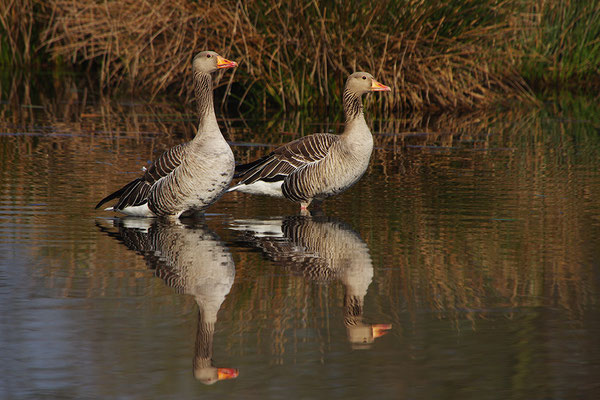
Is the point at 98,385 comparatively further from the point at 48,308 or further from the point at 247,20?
the point at 247,20

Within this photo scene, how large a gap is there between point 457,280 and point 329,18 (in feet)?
38.9

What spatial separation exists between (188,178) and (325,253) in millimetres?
1704

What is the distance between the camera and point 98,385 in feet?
15.3

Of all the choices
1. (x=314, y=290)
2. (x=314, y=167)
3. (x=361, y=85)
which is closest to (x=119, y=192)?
(x=314, y=167)

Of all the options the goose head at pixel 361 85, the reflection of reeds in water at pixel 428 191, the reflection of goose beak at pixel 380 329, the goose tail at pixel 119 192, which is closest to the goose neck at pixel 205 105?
the goose tail at pixel 119 192

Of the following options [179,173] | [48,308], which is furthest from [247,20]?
[48,308]

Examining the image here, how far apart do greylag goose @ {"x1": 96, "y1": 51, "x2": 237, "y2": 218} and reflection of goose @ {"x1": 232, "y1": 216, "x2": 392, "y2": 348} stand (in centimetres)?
47

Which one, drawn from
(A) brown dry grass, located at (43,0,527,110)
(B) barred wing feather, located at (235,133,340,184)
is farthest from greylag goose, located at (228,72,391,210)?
(A) brown dry grass, located at (43,0,527,110)

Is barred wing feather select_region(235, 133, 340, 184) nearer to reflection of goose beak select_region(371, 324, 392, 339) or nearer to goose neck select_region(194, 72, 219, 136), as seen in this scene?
goose neck select_region(194, 72, 219, 136)

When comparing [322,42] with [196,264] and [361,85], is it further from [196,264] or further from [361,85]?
[196,264]

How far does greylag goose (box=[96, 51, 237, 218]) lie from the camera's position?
8.62 metres

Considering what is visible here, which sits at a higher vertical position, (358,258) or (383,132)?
(383,132)

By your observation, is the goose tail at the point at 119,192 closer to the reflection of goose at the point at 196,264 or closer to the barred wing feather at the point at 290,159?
the reflection of goose at the point at 196,264

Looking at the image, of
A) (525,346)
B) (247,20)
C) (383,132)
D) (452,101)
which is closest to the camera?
(525,346)
